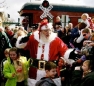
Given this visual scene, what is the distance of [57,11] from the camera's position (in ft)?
56.1

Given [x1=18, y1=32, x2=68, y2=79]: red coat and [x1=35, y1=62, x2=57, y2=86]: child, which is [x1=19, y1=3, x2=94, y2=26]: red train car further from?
[x1=35, y1=62, x2=57, y2=86]: child

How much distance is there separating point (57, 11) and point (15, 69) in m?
10.6

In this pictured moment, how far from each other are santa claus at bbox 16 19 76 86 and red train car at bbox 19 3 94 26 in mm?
9393

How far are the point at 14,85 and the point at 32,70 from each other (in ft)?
1.96

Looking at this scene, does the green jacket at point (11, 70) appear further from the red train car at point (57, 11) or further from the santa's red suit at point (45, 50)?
the red train car at point (57, 11)

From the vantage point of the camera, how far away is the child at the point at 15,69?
21.9 feet

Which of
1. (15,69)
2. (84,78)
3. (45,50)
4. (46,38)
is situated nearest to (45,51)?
(45,50)

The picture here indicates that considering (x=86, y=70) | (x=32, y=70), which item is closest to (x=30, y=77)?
(x=32, y=70)

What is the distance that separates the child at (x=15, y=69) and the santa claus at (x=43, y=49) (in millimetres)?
455

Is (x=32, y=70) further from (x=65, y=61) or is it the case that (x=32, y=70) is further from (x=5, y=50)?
(x=5, y=50)

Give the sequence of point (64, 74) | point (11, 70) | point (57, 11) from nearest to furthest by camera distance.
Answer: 1. point (11, 70)
2. point (64, 74)
3. point (57, 11)

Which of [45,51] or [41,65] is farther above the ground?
[45,51]

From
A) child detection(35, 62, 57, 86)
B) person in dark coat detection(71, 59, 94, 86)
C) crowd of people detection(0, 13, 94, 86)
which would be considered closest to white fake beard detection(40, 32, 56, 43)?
crowd of people detection(0, 13, 94, 86)

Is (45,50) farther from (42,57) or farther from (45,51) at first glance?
(42,57)
